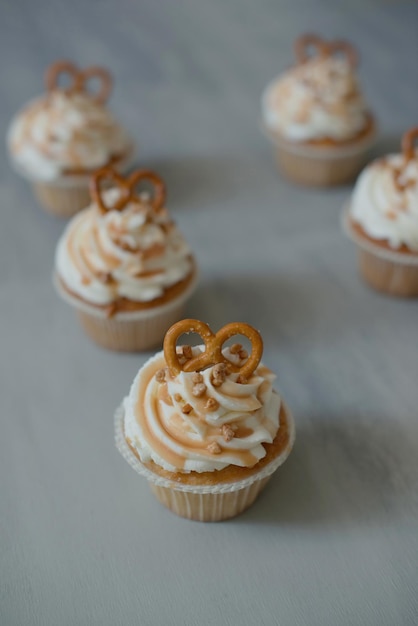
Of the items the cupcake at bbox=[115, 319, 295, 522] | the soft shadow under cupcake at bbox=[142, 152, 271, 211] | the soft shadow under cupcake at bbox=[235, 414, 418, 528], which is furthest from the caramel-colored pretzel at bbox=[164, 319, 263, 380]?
the soft shadow under cupcake at bbox=[142, 152, 271, 211]

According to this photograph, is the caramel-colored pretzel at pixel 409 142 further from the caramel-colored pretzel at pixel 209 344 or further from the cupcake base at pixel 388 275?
the caramel-colored pretzel at pixel 209 344

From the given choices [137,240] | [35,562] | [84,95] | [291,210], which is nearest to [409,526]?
[35,562]

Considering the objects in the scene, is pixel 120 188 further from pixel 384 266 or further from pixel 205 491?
pixel 205 491

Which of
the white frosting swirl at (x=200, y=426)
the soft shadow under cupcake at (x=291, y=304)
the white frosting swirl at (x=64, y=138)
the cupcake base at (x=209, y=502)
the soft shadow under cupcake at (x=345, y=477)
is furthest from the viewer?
the white frosting swirl at (x=64, y=138)

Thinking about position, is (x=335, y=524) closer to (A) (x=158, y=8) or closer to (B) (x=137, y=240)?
(B) (x=137, y=240)

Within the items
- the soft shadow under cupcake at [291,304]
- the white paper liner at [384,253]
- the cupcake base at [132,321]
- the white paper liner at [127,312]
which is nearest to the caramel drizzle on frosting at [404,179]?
the white paper liner at [384,253]
